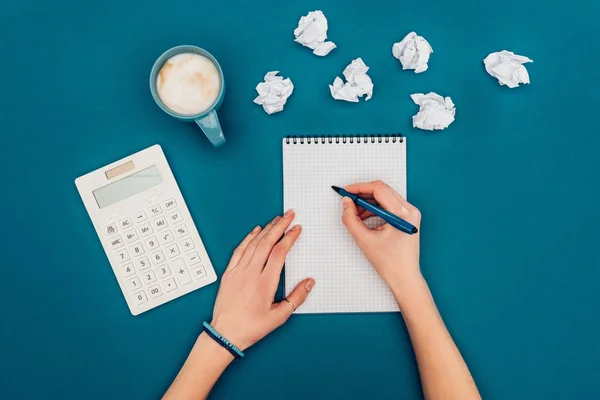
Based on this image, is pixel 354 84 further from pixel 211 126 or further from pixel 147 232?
pixel 147 232

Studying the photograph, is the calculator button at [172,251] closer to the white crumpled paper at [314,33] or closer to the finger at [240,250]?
the finger at [240,250]

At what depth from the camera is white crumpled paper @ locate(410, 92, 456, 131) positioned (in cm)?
80

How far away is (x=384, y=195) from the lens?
0.77 meters

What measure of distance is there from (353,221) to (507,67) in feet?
1.20

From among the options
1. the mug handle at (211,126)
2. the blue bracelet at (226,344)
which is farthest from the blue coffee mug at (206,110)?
the blue bracelet at (226,344)

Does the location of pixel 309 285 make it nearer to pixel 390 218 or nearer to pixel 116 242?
pixel 390 218

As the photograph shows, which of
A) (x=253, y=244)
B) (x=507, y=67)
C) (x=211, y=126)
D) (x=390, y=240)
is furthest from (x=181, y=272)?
(x=507, y=67)

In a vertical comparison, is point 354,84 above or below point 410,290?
above

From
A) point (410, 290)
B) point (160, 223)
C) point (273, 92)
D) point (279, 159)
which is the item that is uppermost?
point (273, 92)

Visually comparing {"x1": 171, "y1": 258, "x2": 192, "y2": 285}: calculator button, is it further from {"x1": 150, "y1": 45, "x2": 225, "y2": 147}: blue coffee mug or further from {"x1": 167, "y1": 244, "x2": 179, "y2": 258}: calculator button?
{"x1": 150, "y1": 45, "x2": 225, "y2": 147}: blue coffee mug

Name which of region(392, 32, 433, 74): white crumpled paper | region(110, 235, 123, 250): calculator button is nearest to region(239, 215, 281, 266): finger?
region(110, 235, 123, 250): calculator button

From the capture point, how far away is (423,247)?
82 centimetres

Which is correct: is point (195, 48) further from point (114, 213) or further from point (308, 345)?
point (308, 345)

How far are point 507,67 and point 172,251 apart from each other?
64 centimetres
